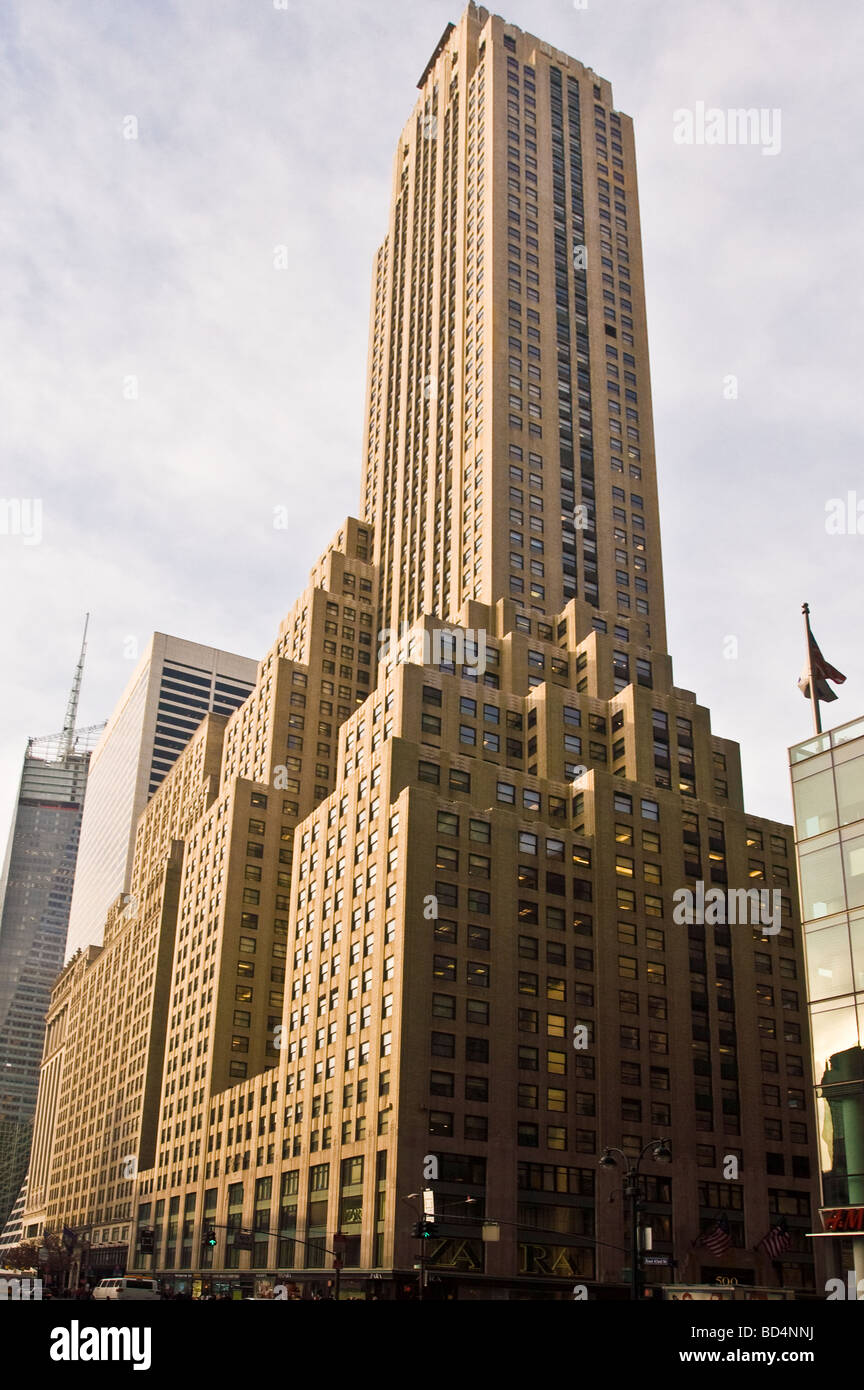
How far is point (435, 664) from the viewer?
104 meters

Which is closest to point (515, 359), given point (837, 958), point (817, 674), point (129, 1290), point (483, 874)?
point (483, 874)

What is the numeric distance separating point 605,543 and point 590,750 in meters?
28.8

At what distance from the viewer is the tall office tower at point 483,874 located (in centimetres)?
7700

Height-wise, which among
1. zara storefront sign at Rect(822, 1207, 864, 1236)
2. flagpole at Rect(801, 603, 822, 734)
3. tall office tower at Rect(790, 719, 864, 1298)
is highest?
flagpole at Rect(801, 603, 822, 734)

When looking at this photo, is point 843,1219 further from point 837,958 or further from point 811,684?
point 811,684

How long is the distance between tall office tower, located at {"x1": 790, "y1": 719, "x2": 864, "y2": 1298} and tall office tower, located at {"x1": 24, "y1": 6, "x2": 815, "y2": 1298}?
2425cm

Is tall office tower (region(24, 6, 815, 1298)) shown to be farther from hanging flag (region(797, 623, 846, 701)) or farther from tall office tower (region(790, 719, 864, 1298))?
hanging flag (region(797, 623, 846, 701))

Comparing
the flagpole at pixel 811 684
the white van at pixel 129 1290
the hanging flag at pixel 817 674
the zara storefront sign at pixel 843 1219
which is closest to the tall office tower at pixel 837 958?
the zara storefront sign at pixel 843 1219

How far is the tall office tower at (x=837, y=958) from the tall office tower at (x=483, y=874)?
24248 mm

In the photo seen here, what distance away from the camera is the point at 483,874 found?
8369 centimetres

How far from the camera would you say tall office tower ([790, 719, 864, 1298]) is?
117 ft

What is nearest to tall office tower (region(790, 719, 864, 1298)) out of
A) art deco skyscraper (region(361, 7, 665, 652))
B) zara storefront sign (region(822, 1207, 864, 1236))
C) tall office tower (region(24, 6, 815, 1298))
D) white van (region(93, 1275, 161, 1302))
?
zara storefront sign (region(822, 1207, 864, 1236))

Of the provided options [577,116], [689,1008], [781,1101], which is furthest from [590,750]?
[577,116]

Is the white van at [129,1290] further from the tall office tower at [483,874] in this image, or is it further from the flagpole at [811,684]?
the flagpole at [811,684]
